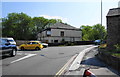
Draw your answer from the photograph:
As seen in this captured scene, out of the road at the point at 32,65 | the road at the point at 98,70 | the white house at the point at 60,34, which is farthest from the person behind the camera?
the white house at the point at 60,34

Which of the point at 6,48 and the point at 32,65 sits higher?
the point at 6,48

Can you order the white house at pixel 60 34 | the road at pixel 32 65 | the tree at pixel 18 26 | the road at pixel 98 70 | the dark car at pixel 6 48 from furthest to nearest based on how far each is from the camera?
the tree at pixel 18 26, the white house at pixel 60 34, the dark car at pixel 6 48, the road at pixel 32 65, the road at pixel 98 70

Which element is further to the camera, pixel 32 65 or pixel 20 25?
pixel 20 25

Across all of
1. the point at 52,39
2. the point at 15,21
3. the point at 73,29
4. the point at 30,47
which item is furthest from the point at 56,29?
the point at 15,21

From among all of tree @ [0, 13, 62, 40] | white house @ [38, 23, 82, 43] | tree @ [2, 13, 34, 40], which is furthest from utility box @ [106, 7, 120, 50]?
tree @ [2, 13, 34, 40]

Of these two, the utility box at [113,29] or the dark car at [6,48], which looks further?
the utility box at [113,29]

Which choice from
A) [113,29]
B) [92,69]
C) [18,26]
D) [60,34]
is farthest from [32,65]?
[18,26]

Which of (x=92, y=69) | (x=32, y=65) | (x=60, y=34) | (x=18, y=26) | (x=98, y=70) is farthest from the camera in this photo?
(x=18, y=26)

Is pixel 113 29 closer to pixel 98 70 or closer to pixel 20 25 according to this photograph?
pixel 98 70

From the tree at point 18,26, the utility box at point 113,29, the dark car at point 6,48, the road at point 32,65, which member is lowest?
the road at point 32,65

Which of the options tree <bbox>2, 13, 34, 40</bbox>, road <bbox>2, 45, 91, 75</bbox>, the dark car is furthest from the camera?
tree <bbox>2, 13, 34, 40</bbox>

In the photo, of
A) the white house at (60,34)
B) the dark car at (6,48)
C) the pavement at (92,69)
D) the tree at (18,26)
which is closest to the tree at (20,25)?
the tree at (18,26)

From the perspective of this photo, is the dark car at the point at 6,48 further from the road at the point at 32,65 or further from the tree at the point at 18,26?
the tree at the point at 18,26

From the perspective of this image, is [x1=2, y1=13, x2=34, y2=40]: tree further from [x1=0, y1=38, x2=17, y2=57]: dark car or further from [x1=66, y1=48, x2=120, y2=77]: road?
[x1=66, y1=48, x2=120, y2=77]: road
